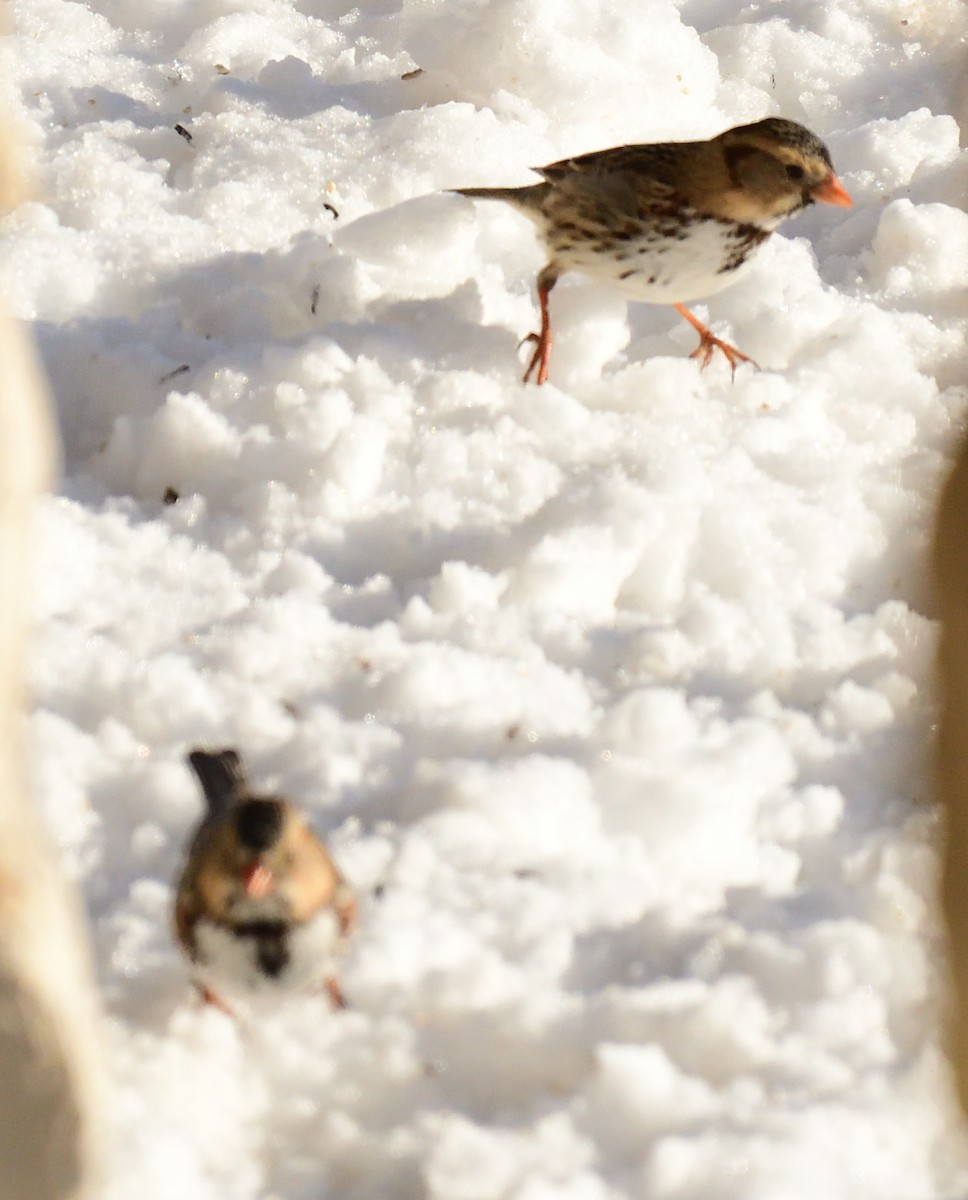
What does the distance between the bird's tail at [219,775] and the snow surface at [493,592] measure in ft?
0.62

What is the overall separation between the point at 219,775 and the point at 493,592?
0.76 meters

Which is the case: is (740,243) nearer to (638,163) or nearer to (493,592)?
(638,163)

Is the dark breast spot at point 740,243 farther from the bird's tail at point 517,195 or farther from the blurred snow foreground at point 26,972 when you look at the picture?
the blurred snow foreground at point 26,972

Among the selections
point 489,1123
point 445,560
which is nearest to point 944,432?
point 445,560

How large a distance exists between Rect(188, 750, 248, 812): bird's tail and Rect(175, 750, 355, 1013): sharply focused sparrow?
89mm

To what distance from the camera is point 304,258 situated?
3.37m

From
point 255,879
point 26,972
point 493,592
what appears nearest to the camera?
point 26,972

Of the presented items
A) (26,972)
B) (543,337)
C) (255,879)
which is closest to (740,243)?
(543,337)

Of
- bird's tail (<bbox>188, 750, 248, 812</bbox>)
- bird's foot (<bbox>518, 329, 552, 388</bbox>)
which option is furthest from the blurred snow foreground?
bird's foot (<bbox>518, 329, 552, 388</bbox>)

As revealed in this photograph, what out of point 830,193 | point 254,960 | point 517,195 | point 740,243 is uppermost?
point 830,193

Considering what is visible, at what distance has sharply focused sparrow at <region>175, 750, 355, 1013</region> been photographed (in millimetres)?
2006

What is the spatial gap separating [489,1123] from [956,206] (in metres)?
2.80

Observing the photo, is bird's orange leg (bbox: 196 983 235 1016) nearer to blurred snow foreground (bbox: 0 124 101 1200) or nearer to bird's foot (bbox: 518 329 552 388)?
blurred snow foreground (bbox: 0 124 101 1200)

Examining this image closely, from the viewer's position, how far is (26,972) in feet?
5.90
